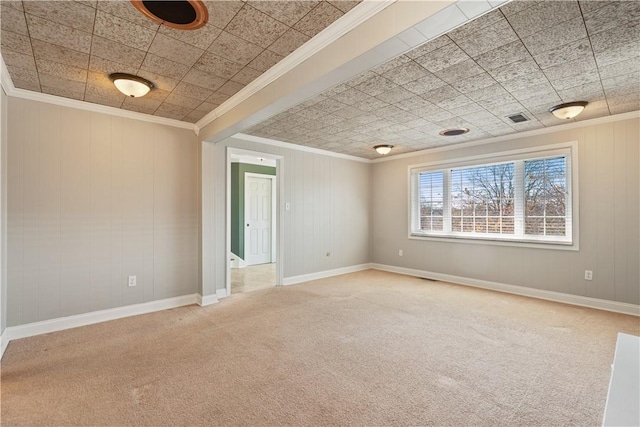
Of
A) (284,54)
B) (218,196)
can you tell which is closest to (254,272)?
(218,196)

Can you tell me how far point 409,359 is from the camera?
2.61 m

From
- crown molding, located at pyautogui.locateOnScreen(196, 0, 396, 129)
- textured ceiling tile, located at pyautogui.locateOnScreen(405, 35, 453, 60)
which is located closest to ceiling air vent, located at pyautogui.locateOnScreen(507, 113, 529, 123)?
textured ceiling tile, located at pyautogui.locateOnScreen(405, 35, 453, 60)

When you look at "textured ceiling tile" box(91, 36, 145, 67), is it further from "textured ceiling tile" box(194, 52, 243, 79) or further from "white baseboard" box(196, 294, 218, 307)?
"white baseboard" box(196, 294, 218, 307)

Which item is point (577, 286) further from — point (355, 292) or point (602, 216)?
point (355, 292)

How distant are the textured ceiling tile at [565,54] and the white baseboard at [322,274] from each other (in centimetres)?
442

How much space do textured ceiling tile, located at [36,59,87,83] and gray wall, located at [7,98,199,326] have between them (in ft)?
2.40

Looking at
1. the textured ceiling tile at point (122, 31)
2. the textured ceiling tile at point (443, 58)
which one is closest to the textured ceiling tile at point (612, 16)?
the textured ceiling tile at point (443, 58)

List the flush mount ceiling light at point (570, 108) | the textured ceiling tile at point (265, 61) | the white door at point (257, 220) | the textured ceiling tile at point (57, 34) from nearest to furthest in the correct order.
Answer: the textured ceiling tile at point (57, 34) → the textured ceiling tile at point (265, 61) → the flush mount ceiling light at point (570, 108) → the white door at point (257, 220)

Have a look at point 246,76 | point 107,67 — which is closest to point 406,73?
point 246,76

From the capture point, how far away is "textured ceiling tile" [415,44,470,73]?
2343mm

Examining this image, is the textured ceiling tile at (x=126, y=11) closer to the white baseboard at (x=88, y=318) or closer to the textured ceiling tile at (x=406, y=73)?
the textured ceiling tile at (x=406, y=73)

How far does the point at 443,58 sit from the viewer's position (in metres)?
2.46

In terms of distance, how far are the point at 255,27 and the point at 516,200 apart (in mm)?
4585

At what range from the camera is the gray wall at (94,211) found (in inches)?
123
